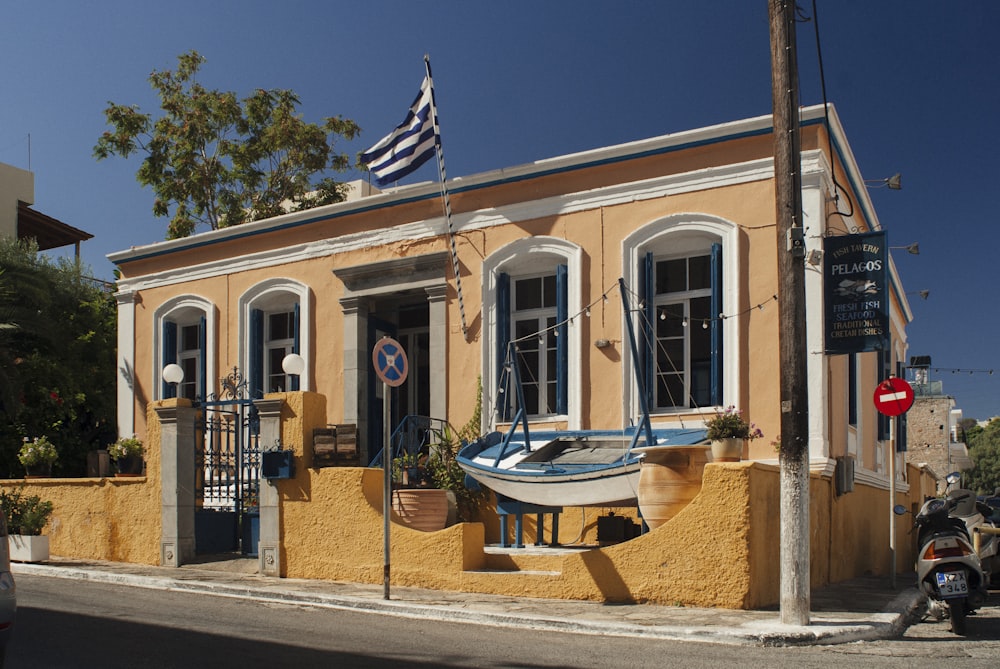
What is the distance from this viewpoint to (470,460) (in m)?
13.5

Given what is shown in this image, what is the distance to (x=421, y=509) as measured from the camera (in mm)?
12812

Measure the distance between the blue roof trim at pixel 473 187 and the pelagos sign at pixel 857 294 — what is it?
300cm

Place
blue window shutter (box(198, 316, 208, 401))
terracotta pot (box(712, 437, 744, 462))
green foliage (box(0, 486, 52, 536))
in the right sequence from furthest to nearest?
blue window shutter (box(198, 316, 208, 401))
green foliage (box(0, 486, 52, 536))
terracotta pot (box(712, 437, 744, 462))

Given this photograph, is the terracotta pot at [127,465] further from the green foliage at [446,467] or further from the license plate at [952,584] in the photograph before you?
the license plate at [952,584]

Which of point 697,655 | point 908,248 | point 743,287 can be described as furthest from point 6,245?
point 697,655

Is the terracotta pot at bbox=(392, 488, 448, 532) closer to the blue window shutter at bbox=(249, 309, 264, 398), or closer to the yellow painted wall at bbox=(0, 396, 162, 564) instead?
the yellow painted wall at bbox=(0, 396, 162, 564)

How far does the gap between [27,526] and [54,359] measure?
9315mm

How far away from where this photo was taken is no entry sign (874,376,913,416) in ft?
44.8

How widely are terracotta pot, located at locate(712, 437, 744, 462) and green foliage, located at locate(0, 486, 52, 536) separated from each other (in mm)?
10040

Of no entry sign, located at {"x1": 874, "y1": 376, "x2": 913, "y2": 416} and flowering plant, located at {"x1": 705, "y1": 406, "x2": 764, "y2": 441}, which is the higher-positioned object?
no entry sign, located at {"x1": 874, "y1": 376, "x2": 913, "y2": 416}

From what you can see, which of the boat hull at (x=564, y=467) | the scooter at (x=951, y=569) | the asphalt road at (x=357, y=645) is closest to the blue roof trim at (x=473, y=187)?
the boat hull at (x=564, y=467)

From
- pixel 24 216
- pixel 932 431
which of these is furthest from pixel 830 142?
pixel 932 431

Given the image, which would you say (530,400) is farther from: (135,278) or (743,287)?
(135,278)

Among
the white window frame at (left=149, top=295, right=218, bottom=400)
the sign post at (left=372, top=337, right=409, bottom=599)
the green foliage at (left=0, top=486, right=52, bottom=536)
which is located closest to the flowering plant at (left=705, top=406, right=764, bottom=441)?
the sign post at (left=372, top=337, right=409, bottom=599)
